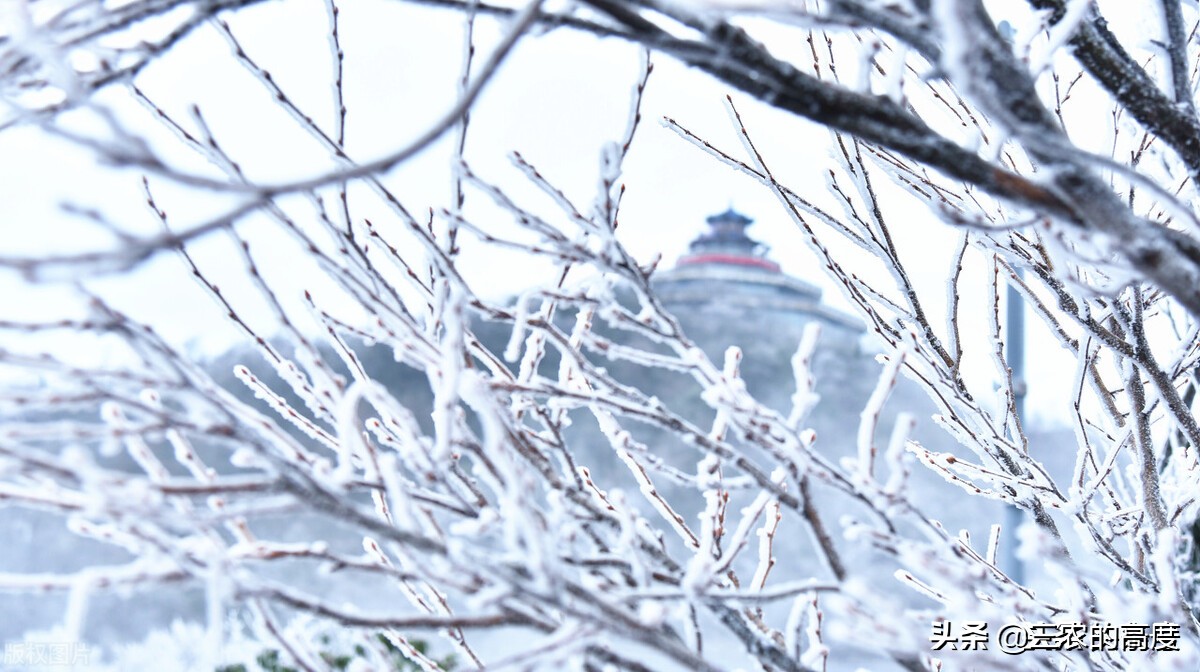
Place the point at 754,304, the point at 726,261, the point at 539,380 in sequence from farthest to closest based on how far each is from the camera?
1. the point at 726,261
2. the point at 754,304
3. the point at 539,380

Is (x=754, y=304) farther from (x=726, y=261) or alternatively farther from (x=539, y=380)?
(x=539, y=380)

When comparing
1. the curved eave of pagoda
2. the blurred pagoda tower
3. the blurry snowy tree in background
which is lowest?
the blurry snowy tree in background

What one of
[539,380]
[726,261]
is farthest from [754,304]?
[539,380]

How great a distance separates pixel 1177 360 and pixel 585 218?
0.68 metres

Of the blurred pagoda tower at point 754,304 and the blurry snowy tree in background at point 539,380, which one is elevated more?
the blurred pagoda tower at point 754,304

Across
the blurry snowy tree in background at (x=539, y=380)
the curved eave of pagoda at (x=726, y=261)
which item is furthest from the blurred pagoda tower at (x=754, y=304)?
the blurry snowy tree in background at (x=539, y=380)

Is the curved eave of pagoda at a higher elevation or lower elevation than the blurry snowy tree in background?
Result: higher

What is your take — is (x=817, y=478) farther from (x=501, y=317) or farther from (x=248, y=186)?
(x=248, y=186)

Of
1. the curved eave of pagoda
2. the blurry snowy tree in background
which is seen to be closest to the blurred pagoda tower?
the curved eave of pagoda

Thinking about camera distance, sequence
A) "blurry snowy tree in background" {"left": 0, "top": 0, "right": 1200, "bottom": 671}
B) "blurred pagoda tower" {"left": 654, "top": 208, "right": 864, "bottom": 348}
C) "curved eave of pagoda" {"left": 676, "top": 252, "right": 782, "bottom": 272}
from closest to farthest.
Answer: "blurry snowy tree in background" {"left": 0, "top": 0, "right": 1200, "bottom": 671} < "blurred pagoda tower" {"left": 654, "top": 208, "right": 864, "bottom": 348} < "curved eave of pagoda" {"left": 676, "top": 252, "right": 782, "bottom": 272}

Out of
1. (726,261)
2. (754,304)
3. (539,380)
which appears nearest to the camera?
(539,380)

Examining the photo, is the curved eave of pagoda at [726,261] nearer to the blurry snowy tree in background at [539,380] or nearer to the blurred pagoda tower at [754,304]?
the blurred pagoda tower at [754,304]

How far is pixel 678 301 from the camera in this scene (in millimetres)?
4586

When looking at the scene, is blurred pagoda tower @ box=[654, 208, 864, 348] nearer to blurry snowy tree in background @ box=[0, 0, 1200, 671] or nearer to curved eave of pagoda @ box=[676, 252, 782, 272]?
curved eave of pagoda @ box=[676, 252, 782, 272]
